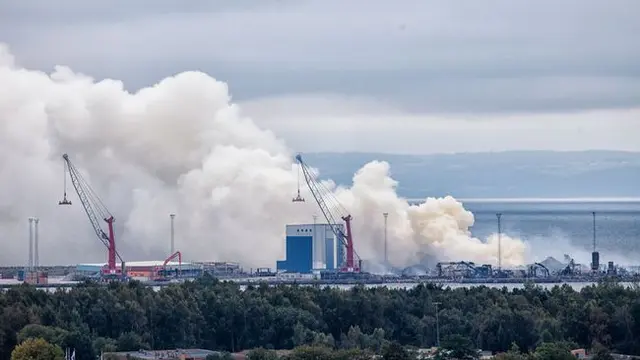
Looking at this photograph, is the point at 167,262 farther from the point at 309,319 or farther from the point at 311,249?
the point at 309,319

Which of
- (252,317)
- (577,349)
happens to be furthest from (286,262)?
(577,349)

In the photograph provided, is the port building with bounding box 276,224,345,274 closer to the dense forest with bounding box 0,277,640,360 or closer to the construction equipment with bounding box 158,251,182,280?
the construction equipment with bounding box 158,251,182,280

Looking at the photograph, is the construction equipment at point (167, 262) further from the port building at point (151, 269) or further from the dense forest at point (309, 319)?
the dense forest at point (309, 319)

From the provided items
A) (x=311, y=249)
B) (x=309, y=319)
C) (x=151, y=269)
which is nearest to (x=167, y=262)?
(x=151, y=269)

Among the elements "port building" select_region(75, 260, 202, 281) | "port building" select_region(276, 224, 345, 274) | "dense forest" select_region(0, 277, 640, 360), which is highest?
"port building" select_region(276, 224, 345, 274)

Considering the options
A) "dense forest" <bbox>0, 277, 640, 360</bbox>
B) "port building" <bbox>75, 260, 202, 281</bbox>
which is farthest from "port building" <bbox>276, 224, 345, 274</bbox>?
"dense forest" <bbox>0, 277, 640, 360</bbox>

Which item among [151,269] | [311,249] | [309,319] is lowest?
[309,319]

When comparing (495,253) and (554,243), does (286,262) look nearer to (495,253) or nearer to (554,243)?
(495,253)
